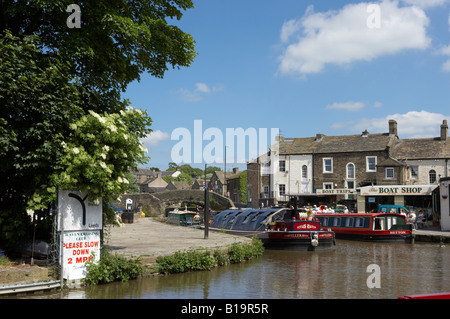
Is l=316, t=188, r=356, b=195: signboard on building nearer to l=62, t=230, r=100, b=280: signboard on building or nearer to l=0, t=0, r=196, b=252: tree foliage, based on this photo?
l=0, t=0, r=196, b=252: tree foliage

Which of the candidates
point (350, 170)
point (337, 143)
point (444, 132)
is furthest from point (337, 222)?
point (337, 143)

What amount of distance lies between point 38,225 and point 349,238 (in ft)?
66.0

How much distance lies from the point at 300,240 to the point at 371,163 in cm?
2717

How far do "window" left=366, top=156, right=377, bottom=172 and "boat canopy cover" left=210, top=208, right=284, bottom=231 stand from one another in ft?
66.1

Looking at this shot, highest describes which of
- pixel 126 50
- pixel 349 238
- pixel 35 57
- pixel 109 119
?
pixel 126 50

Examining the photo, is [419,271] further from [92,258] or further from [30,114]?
[30,114]

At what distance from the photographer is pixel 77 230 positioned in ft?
35.6

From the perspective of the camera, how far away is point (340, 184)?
46750 millimetres

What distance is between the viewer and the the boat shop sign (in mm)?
36531

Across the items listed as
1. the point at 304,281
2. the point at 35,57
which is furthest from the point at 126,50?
the point at 304,281

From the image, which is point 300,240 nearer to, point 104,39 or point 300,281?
point 300,281

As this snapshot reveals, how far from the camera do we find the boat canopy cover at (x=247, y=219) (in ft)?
86.1

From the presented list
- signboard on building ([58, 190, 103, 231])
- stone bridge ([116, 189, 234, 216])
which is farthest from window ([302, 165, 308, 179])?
signboard on building ([58, 190, 103, 231])
